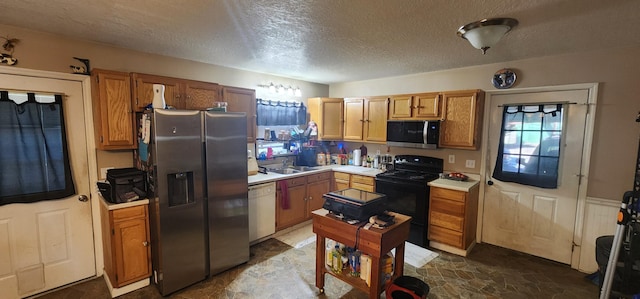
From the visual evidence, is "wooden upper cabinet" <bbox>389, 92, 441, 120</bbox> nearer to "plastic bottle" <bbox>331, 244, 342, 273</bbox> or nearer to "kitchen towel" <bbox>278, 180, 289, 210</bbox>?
"kitchen towel" <bbox>278, 180, 289, 210</bbox>

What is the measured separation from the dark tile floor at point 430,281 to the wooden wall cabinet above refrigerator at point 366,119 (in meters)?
2.03

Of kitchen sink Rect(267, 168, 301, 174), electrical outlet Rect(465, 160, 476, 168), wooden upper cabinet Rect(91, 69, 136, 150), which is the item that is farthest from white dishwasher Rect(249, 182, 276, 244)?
electrical outlet Rect(465, 160, 476, 168)

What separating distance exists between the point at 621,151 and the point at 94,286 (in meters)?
5.62

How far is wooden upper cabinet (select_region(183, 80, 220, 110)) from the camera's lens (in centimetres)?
319

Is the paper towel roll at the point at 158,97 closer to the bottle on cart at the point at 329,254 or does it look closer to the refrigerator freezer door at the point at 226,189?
the refrigerator freezer door at the point at 226,189

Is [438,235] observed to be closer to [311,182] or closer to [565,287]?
[565,287]

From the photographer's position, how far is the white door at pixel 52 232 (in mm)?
2479

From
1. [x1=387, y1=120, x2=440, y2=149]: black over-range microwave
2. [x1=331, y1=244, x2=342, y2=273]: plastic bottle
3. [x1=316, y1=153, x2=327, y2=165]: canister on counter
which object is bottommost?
[x1=331, y1=244, x2=342, y2=273]: plastic bottle

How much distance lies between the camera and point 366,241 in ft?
7.41

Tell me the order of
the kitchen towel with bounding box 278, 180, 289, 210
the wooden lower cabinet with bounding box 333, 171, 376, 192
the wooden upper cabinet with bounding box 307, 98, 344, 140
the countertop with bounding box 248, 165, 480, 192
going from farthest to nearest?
the wooden upper cabinet with bounding box 307, 98, 344, 140
the wooden lower cabinet with bounding box 333, 171, 376, 192
the kitchen towel with bounding box 278, 180, 289, 210
the countertop with bounding box 248, 165, 480, 192

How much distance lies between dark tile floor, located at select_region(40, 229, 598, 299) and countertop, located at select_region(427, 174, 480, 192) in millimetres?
871

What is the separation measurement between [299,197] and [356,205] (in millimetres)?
2014

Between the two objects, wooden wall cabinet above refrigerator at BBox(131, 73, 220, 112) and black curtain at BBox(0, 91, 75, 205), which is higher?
wooden wall cabinet above refrigerator at BBox(131, 73, 220, 112)

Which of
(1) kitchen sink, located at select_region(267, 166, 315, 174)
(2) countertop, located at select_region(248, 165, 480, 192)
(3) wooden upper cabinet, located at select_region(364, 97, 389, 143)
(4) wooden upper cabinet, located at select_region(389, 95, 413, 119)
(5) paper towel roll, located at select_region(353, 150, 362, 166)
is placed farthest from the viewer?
(5) paper towel roll, located at select_region(353, 150, 362, 166)
